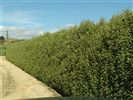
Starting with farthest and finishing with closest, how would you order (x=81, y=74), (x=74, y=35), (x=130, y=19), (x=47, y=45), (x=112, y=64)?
(x=47, y=45) < (x=74, y=35) < (x=81, y=74) < (x=112, y=64) < (x=130, y=19)

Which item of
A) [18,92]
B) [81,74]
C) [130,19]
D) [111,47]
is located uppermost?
[130,19]

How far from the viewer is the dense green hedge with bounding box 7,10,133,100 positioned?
9.15 metres

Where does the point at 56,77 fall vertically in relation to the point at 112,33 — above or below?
below

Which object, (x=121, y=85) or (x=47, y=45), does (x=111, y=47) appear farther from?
(x=47, y=45)

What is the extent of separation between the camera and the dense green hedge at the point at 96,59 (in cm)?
915

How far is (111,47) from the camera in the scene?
9836 millimetres

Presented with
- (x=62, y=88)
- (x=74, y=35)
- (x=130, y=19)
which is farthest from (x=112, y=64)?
(x=62, y=88)

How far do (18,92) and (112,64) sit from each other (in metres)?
8.71

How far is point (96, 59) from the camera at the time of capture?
1098cm

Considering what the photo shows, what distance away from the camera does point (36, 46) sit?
23219 millimetres

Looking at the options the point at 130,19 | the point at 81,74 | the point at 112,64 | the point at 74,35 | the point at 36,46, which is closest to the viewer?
the point at 130,19

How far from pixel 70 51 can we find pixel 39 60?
7.83m

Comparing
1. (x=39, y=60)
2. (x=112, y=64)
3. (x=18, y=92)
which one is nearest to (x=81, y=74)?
(x=112, y=64)

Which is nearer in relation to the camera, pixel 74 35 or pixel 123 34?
pixel 123 34
